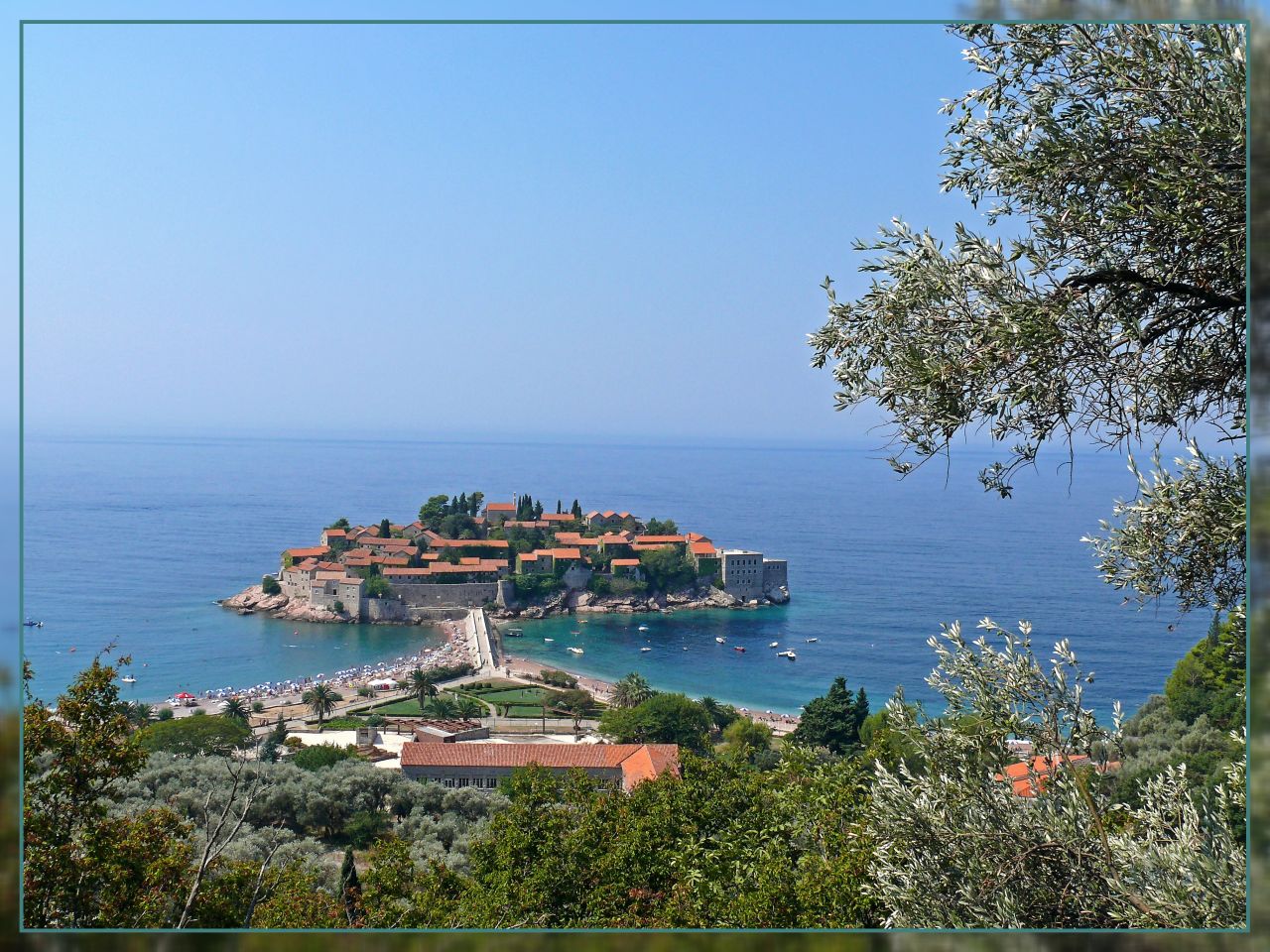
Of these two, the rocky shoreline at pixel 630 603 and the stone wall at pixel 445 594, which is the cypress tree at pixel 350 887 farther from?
the rocky shoreline at pixel 630 603

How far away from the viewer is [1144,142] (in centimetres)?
302

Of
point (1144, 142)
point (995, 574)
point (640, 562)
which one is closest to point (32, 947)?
point (640, 562)

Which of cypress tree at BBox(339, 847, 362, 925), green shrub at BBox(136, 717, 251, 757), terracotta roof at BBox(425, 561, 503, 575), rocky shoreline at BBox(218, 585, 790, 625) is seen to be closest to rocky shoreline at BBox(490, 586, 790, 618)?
rocky shoreline at BBox(218, 585, 790, 625)

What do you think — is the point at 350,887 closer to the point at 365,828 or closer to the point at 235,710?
the point at 365,828

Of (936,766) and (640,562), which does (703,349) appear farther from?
(936,766)

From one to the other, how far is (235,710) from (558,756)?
1266mm

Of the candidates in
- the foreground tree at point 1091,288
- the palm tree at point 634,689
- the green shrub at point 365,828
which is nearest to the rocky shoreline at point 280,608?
the green shrub at point 365,828

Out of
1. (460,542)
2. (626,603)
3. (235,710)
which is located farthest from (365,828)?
(626,603)

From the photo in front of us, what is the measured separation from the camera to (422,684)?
3.80 metres

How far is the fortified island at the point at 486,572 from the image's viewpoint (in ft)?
12.6

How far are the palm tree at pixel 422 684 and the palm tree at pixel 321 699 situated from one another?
28 cm

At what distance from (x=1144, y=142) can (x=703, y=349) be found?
1.61 meters

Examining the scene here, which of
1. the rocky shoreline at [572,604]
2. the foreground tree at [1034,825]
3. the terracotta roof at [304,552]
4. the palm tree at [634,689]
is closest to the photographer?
the foreground tree at [1034,825]

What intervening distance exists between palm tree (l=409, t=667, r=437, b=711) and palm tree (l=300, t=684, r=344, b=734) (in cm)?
28
